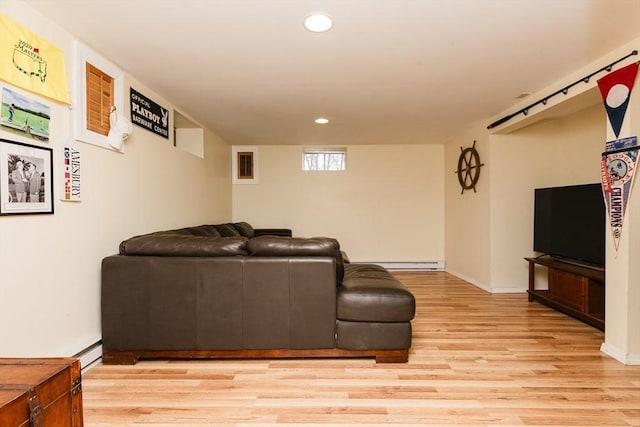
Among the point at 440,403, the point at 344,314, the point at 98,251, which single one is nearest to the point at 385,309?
the point at 344,314

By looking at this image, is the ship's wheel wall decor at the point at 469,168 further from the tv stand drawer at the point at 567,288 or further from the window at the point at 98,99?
the window at the point at 98,99

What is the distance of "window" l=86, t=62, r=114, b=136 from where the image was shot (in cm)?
228

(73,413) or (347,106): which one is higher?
(347,106)

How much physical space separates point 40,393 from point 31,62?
71.1 inches

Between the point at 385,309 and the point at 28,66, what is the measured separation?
257cm

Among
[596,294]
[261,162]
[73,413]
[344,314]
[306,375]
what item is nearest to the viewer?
[73,413]

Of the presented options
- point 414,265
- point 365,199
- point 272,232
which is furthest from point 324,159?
point 414,265

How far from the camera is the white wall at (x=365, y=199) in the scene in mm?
5906

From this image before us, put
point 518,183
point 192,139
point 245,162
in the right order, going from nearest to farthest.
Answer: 1. point 518,183
2. point 192,139
3. point 245,162

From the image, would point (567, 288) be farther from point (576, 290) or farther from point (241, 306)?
point (241, 306)

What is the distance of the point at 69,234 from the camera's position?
2.11 meters

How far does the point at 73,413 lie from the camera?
1097 millimetres

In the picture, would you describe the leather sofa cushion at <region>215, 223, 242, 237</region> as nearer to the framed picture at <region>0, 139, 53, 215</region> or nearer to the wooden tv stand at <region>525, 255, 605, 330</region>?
the framed picture at <region>0, 139, 53, 215</region>

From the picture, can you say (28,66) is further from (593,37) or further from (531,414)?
(593,37)
